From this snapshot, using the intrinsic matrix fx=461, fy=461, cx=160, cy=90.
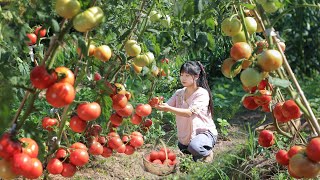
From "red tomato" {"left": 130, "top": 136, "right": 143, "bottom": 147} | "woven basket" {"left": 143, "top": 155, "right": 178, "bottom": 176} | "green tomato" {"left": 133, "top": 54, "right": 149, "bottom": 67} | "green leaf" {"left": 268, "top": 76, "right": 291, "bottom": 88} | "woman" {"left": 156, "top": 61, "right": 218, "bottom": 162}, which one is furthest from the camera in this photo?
"woman" {"left": 156, "top": 61, "right": 218, "bottom": 162}

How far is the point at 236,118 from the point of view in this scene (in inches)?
202

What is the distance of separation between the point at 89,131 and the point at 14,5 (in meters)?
0.86

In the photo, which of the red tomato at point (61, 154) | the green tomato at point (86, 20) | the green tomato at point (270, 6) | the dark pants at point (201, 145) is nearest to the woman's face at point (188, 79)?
the dark pants at point (201, 145)

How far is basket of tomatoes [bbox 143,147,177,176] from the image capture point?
11.0 feet

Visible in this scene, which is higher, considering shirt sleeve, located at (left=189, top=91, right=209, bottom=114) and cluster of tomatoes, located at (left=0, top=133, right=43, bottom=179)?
cluster of tomatoes, located at (left=0, top=133, right=43, bottom=179)

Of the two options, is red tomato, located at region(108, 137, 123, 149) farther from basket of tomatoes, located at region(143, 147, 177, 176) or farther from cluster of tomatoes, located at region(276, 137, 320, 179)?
basket of tomatoes, located at region(143, 147, 177, 176)

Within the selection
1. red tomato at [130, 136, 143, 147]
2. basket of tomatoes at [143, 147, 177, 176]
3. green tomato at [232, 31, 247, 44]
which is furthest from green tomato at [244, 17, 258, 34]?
basket of tomatoes at [143, 147, 177, 176]

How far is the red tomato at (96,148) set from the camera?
1918 mm

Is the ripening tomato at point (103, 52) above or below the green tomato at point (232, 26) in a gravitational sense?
below

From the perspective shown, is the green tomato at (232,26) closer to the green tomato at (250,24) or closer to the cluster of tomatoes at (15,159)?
the green tomato at (250,24)

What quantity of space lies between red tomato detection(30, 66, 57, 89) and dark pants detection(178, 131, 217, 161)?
103 inches

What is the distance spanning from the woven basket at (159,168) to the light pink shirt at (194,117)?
1.57 feet

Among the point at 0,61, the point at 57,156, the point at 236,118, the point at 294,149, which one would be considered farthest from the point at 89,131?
the point at 236,118

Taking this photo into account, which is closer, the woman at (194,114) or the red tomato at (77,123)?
the red tomato at (77,123)
